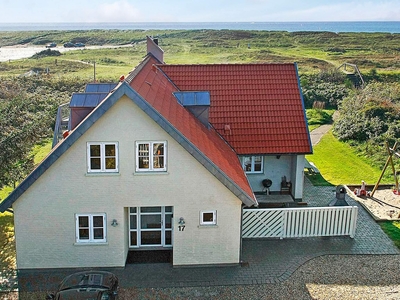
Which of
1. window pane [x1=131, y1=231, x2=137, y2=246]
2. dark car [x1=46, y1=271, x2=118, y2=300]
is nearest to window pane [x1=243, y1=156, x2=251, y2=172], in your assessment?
window pane [x1=131, y1=231, x2=137, y2=246]

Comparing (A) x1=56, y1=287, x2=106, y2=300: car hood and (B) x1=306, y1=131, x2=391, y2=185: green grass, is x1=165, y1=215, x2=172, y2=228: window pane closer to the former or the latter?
(A) x1=56, y1=287, x2=106, y2=300: car hood

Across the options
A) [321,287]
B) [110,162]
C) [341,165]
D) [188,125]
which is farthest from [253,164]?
[341,165]

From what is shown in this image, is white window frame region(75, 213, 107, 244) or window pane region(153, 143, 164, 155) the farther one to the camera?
white window frame region(75, 213, 107, 244)

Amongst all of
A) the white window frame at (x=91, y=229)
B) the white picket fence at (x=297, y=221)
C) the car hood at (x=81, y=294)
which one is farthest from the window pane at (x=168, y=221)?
the car hood at (x=81, y=294)

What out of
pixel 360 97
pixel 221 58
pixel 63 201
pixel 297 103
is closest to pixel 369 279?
pixel 297 103

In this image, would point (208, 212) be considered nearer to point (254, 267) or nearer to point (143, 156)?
point (254, 267)

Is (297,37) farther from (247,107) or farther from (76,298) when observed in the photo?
(76,298)

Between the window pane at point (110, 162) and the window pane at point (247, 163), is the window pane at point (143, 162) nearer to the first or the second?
the window pane at point (110, 162)
